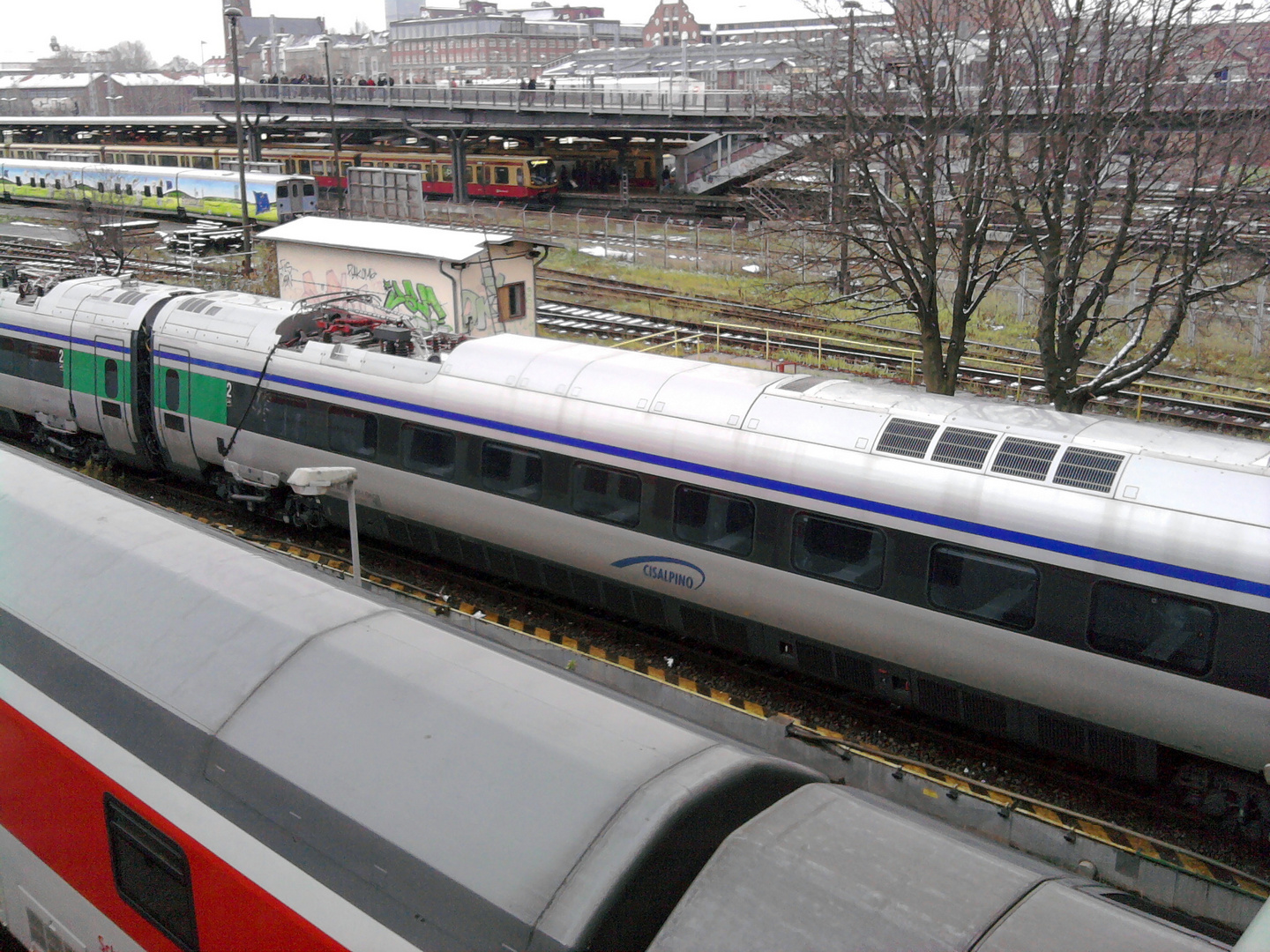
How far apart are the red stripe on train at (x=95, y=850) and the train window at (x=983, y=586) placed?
19.9 feet

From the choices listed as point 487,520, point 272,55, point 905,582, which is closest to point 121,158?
point 272,55

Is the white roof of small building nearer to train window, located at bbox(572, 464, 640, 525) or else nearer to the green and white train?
train window, located at bbox(572, 464, 640, 525)

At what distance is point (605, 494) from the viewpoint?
10984 millimetres

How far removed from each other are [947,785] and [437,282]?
15.8 metres

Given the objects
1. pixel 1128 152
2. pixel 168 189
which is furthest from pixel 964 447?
pixel 168 189

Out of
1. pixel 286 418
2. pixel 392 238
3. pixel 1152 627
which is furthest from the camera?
pixel 392 238

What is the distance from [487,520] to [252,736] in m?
7.22

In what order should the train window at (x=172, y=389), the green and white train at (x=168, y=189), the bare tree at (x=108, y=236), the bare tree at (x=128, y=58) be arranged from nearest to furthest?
the bare tree at (x=128, y=58) → the train window at (x=172, y=389) → the bare tree at (x=108, y=236) → the green and white train at (x=168, y=189)

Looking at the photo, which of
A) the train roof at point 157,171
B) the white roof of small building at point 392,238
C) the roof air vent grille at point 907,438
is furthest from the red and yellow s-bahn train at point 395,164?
the roof air vent grille at point 907,438

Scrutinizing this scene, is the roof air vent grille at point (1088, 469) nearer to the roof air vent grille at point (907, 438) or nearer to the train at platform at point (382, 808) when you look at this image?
the roof air vent grille at point (907, 438)

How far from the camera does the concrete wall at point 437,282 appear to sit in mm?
21047

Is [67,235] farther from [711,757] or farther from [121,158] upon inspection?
[711,757]

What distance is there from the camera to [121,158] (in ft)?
197

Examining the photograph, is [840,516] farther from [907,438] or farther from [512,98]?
[512,98]
